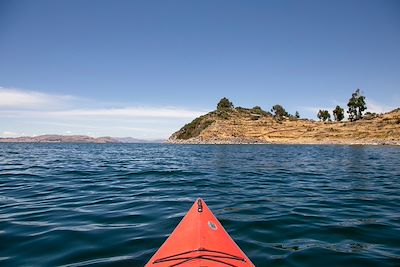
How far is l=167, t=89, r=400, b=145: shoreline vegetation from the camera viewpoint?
9925 centimetres

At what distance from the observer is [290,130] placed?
12131cm

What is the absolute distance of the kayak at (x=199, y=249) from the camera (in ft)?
12.7

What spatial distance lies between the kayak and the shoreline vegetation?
97229 mm

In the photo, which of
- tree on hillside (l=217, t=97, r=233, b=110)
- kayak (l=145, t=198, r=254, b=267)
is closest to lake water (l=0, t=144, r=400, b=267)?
kayak (l=145, t=198, r=254, b=267)

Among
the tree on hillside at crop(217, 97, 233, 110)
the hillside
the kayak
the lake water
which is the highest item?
the tree on hillside at crop(217, 97, 233, 110)

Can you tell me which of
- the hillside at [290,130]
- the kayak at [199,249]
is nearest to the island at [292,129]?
the hillside at [290,130]

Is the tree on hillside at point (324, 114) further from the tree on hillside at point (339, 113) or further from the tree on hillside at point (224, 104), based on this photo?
the tree on hillside at point (224, 104)

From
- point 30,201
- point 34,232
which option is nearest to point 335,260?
point 34,232

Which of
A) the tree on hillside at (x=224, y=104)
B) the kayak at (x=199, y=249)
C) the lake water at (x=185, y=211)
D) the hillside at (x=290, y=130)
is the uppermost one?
the tree on hillside at (x=224, y=104)

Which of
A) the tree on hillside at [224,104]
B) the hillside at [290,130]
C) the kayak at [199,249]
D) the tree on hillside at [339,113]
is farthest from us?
the tree on hillside at [224,104]

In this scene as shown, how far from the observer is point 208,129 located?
13175 centimetres

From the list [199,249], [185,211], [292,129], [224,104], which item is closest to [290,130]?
[292,129]

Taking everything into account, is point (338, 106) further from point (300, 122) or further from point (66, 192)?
point (66, 192)

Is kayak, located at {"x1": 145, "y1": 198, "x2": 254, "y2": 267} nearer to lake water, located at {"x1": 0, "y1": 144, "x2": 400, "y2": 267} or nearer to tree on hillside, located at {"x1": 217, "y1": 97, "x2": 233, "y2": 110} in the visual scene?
lake water, located at {"x1": 0, "y1": 144, "x2": 400, "y2": 267}
